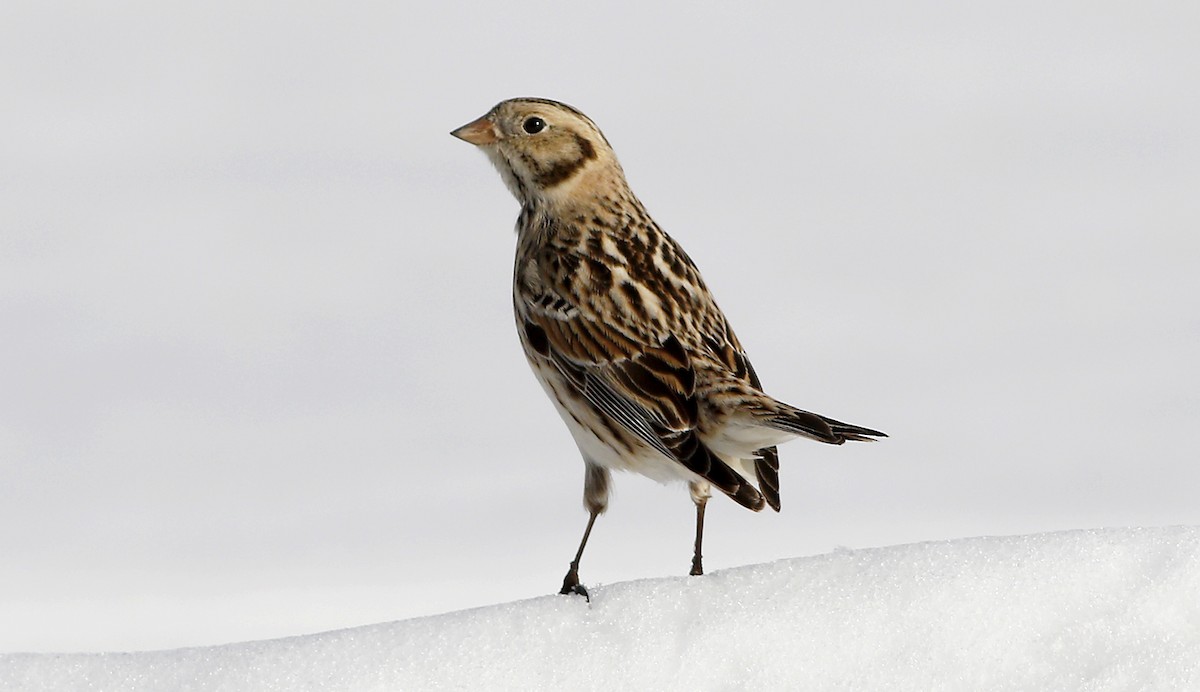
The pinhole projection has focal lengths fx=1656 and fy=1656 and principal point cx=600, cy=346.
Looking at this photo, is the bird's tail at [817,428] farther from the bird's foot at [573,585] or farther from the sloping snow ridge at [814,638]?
the bird's foot at [573,585]

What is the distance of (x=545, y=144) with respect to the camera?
835 centimetres

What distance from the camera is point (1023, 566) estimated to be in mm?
6176

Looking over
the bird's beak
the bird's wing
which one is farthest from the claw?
the bird's beak

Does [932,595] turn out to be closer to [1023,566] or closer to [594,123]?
[1023,566]

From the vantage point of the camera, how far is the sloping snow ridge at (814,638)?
19.1 feet

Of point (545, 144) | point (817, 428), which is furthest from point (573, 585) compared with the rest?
point (545, 144)

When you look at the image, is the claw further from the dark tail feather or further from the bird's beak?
the bird's beak

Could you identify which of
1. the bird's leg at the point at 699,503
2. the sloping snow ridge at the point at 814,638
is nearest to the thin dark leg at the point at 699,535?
the bird's leg at the point at 699,503

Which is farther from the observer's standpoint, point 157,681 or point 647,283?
point 647,283

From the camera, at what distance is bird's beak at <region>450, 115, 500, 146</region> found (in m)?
8.38

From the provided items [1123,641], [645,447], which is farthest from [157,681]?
[1123,641]

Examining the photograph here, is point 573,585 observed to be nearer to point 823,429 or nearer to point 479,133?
point 823,429

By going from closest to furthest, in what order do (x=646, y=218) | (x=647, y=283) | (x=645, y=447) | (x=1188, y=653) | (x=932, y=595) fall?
(x=1188, y=653) → (x=932, y=595) → (x=645, y=447) → (x=647, y=283) → (x=646, y=218)

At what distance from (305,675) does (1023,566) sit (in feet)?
8.76
